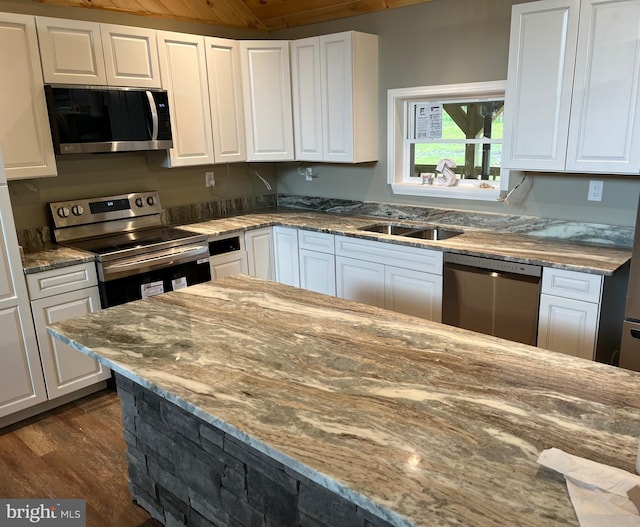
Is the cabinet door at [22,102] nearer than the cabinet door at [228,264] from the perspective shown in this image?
Yes

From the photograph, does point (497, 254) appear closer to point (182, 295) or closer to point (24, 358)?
point (182, 295)

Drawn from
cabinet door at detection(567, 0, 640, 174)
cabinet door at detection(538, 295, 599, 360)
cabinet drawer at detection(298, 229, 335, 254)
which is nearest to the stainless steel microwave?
cabinet drawer at detection(298, 229, 335, 254)

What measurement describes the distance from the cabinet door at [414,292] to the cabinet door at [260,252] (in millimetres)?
1088

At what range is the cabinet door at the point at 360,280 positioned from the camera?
3.53 metres

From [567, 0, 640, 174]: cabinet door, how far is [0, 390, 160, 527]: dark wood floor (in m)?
2.81

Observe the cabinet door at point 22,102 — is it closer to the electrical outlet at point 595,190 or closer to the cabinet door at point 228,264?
the cabinet door at point 228,264

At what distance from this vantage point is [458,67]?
11.5 feet

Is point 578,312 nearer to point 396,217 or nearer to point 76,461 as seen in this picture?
point 396,217

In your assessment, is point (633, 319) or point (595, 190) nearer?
point (633, 319)

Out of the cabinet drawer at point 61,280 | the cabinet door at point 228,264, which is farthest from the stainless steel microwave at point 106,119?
the cabinet door at point 228,264

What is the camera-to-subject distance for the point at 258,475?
4.92 feet

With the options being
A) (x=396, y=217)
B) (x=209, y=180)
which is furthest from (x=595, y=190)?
(x=209, y=180)

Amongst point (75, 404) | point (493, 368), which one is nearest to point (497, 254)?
point (493, 368)

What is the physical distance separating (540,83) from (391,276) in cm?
145
